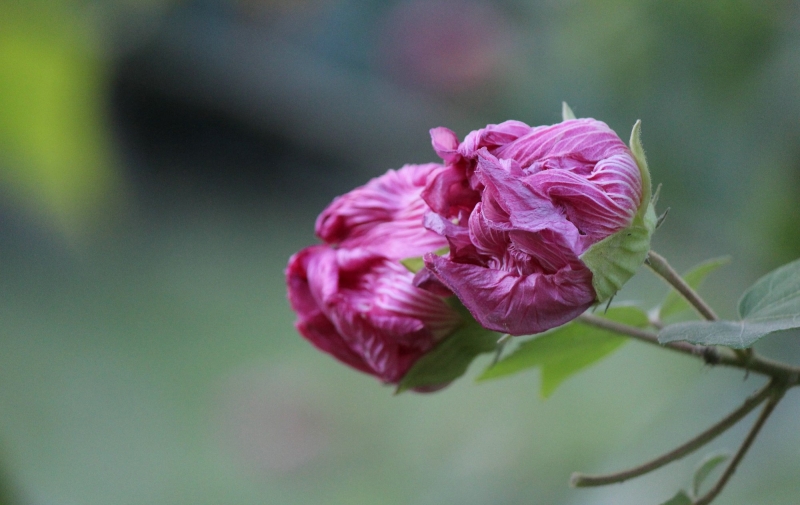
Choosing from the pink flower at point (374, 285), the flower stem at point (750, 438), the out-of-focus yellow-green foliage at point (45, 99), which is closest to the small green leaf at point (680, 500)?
the flower stem at point (750, 438)

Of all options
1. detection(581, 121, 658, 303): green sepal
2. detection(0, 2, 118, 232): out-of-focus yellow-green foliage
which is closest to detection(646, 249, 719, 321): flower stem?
detection(581, 121, 658, 303): green sepal

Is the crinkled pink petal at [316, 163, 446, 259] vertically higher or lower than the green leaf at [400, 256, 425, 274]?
higher

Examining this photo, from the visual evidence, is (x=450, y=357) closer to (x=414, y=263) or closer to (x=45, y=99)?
(x=414, y=263)

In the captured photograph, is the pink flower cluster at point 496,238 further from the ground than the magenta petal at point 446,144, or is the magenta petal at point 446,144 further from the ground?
the magenta petal at point 446,144

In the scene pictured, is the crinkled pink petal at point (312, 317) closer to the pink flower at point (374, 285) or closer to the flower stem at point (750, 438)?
the pink flower at point (374, 285)

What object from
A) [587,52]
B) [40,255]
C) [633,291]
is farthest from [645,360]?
[40,255]

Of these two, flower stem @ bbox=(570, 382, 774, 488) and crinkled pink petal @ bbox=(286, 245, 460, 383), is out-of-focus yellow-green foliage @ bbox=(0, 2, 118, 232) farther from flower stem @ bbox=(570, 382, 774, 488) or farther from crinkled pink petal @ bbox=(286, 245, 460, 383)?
flower stem @ bbox=(570, 382, 774, 488)
